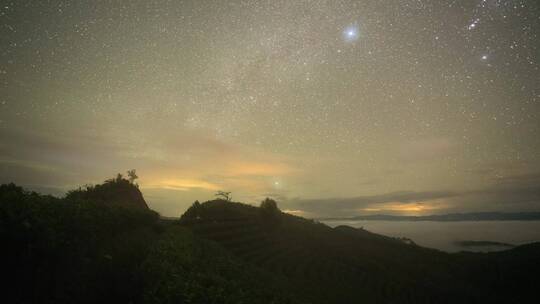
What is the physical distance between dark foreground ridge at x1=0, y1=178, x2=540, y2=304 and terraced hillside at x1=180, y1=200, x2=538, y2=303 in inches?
9.5

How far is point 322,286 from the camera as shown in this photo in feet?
110

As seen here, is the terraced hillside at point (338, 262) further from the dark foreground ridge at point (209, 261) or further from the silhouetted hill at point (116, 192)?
the silhouetted hill at point (116, 192)

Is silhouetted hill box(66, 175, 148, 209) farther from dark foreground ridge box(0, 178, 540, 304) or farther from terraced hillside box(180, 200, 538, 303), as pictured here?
terraced hillside box(180, 200, 538, 303)

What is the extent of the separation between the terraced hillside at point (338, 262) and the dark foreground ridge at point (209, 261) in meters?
0.24

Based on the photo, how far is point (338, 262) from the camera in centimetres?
4453

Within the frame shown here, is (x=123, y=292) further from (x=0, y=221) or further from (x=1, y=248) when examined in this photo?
(x=0, y=221)

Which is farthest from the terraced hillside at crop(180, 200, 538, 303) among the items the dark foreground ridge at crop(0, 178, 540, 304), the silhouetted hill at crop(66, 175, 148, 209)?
the silhouetted hill at crop(66, 175, 148, 209)

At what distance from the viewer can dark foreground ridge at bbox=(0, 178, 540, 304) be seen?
35.7 ft

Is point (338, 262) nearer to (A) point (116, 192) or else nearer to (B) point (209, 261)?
(B) point (209, 261)

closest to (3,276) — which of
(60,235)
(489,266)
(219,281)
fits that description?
(60,235)

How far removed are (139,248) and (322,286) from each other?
916 inches

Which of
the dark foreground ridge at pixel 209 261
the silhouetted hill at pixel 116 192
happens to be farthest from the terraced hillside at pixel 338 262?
the silhouetted hill at pixel 116 192

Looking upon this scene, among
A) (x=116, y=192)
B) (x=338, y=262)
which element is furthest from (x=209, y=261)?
(x=116, y=192)

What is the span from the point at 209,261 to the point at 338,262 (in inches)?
1187
